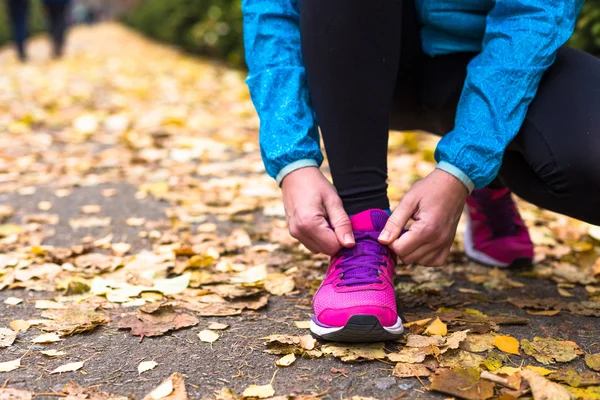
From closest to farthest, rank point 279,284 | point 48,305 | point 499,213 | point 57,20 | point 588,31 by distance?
point 48,305
point 279,284
point 499,213
point 588,31
point 57,20

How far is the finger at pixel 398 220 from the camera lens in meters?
1.19

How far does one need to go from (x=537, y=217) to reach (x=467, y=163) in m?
1.19

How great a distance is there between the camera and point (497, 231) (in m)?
1.78

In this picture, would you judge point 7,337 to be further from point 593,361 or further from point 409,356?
point 593,361

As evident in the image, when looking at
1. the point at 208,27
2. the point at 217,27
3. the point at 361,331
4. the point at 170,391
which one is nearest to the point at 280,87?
the point at 361,331

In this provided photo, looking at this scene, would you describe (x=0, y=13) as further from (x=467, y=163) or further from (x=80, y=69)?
(x=467, y=163)

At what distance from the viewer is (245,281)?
1638 mm

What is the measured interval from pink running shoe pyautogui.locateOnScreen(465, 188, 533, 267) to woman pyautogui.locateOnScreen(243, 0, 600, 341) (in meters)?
0.36

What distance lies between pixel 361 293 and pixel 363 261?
0.06m

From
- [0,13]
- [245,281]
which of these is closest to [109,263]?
[245,281]

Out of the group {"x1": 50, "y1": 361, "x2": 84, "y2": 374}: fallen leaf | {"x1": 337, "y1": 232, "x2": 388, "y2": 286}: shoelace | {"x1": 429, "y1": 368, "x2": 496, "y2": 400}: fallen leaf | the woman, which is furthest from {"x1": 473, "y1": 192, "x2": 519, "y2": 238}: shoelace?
{"x1": 50, "y1": 361, "x2": 84, "y2": 374}: fallen leaf

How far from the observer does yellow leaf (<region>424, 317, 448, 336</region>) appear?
4.22ft

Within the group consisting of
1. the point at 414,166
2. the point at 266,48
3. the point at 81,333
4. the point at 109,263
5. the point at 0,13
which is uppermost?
the point at 266,48

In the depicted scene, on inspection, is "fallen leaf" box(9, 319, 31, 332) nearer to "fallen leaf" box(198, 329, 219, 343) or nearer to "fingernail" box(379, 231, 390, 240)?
"fallen leaf" box(198, 329, 219, 343)
